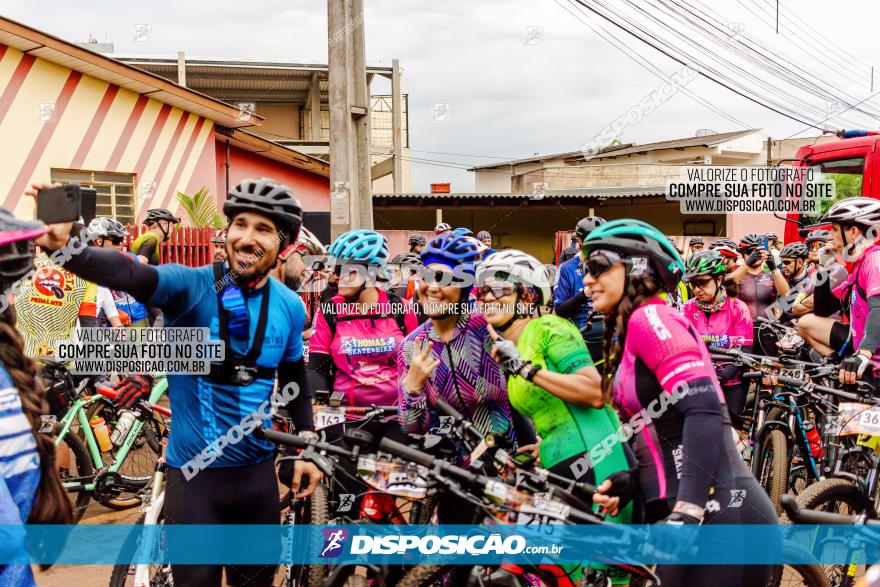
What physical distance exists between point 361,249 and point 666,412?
2.65m

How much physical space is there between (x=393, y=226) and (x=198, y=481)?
24.3 meters

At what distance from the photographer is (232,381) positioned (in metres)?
3.53

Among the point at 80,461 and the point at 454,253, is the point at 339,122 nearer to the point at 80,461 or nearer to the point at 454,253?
the point at 80,461

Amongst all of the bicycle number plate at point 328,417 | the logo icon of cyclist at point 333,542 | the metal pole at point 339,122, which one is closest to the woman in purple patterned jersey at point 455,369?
the bicycle number plate at point 328,417

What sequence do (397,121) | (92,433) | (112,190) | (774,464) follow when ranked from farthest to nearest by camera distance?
(397,121) → (112,190) → (92,433) → (774,464)

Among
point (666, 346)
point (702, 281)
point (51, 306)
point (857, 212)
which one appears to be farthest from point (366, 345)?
point (51, 306)

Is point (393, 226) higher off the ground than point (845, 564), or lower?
higher

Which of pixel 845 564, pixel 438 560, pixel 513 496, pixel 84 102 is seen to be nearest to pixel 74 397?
pixel 438 560

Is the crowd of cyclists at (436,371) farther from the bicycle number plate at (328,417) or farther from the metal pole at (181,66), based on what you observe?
the metal pole at (181,66)

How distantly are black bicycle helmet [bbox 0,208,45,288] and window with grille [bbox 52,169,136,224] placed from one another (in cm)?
1389

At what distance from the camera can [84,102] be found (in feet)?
49.6

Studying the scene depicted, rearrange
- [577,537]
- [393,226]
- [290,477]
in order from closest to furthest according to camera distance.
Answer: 1. [577,537]
2. [290,477]
3. [393,226]

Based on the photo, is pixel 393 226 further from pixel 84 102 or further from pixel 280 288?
pixel 280 288

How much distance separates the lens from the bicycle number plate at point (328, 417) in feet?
14.8
